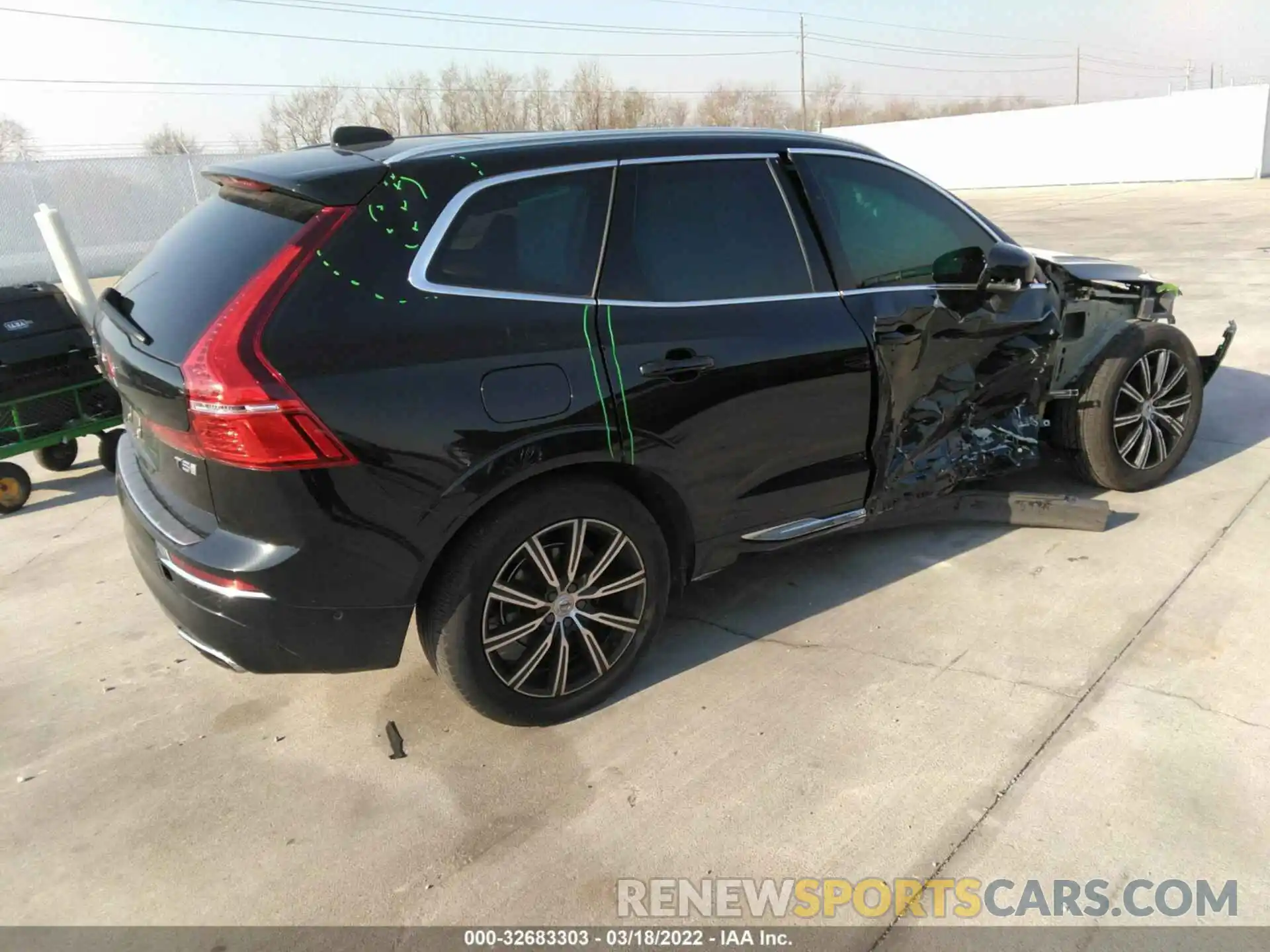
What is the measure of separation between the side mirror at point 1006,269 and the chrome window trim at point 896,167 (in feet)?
0.89

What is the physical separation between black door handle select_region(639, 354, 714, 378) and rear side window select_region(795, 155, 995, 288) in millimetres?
777

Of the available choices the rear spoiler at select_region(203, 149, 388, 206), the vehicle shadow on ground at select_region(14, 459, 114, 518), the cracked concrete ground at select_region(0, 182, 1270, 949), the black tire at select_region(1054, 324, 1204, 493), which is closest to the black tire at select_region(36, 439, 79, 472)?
the vehicle shadow on ground at select_region(14, 459, 114, 518)

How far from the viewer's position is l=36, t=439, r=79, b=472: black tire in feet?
20.4

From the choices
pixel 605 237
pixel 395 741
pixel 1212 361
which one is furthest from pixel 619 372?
pixel 1212 361

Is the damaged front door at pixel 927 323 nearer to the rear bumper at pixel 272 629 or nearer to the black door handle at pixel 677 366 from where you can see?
the black door handle at pixel 677 366

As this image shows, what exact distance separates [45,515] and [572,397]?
14.1 ft

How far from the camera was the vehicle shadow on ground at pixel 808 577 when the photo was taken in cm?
362

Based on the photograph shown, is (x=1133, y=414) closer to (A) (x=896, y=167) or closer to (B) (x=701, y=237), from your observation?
(A) (x=896, y=167)

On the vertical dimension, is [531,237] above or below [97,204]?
above

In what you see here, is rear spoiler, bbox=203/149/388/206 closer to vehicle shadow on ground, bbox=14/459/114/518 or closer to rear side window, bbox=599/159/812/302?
rear side window, bbox=599/159/812/302

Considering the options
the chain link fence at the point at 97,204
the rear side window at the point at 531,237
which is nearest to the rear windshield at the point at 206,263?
the rear side window at the point at 531,237

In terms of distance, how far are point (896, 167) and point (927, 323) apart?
69cm

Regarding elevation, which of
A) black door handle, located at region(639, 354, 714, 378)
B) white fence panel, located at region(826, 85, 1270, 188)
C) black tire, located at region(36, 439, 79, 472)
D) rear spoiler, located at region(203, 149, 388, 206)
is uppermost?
rear spoiler, located at region(203, 149, 388, 206)

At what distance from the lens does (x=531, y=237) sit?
9.45 ft
